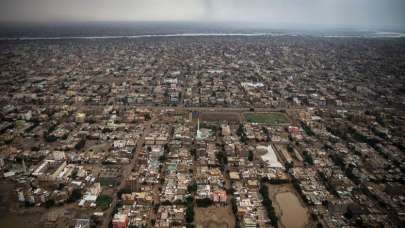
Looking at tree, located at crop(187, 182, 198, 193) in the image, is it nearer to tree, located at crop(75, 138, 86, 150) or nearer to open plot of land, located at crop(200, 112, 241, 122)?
tree, located at crop(75, 138, 86, 150)

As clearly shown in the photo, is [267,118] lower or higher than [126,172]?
higher

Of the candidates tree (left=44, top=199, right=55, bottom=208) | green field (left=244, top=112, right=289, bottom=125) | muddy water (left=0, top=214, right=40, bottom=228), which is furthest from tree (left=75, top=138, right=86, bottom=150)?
green field (left=244, top=112, right=289, bottom=125)

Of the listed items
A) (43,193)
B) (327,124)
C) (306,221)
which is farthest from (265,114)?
(43,193)

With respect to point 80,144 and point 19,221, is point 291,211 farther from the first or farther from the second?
point 80,144

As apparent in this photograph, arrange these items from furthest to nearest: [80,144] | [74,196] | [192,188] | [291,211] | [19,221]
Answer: [80,144] < [192,188] < [74,196] < [291,211] < [19,221]

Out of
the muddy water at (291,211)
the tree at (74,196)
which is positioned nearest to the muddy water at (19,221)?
the tree at (74,196)

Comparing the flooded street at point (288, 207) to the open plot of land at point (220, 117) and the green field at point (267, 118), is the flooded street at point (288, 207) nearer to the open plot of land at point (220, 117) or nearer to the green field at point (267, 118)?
the green field at point (267, 118)

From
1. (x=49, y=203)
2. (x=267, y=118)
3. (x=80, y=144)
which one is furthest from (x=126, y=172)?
(x=267, y=118)

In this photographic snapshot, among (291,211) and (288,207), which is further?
(288,207)
